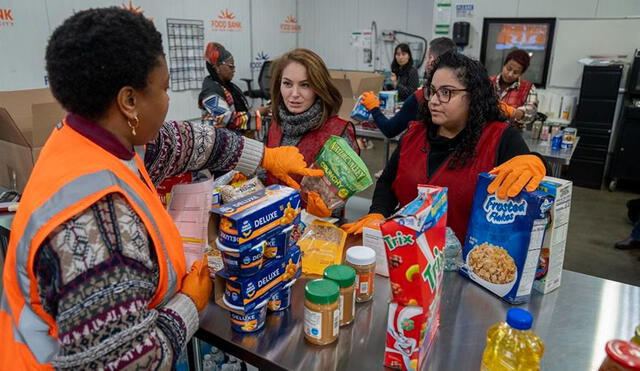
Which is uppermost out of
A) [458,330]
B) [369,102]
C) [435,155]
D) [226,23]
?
[226,23]

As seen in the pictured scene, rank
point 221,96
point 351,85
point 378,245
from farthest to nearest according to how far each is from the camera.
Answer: point 351,85 < point 221,96 < point 378,245

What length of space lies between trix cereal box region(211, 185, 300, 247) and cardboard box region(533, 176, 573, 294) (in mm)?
679

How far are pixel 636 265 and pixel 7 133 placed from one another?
458 cm

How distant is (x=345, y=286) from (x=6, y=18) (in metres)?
5.05

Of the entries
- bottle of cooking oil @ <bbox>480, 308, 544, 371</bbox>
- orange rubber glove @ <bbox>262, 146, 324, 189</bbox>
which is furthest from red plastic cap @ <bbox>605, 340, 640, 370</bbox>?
orange rubber glove @ <bbox>262, 146, 324, 189</bbox>

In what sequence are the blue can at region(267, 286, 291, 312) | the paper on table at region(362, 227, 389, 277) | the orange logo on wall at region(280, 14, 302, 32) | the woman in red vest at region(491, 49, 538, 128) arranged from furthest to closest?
1. the orange logo on wall at region(280, 14, 302, 32)
2. the woman in red vest at region(491, 49, 538, 128)
3. the paper on table at region(362, 227, 389, 277)
4. the blue can at region(267, 286, 291, 312)

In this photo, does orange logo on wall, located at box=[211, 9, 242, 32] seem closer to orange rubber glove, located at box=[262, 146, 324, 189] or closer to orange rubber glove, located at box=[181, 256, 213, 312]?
orange rubber glove, located at box=[262, 146, 324, 189]

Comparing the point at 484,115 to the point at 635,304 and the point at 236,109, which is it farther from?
the point at 236,109

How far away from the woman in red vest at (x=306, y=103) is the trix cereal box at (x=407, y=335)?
1256 mm

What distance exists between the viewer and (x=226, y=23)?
703cm

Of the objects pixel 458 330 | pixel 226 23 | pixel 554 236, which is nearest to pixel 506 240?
pixel 554 236

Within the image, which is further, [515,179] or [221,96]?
[221,96]

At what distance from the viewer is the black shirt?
1672 millimetres

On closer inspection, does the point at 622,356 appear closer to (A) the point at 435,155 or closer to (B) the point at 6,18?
(A) the point at 435,155
